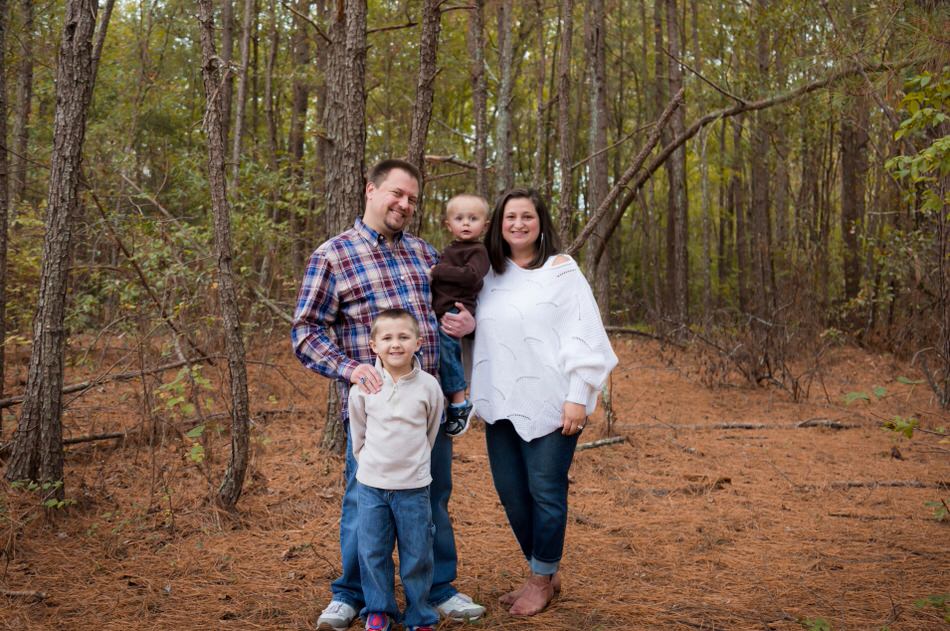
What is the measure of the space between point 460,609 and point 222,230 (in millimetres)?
2520

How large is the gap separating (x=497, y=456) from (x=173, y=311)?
12.1 ft

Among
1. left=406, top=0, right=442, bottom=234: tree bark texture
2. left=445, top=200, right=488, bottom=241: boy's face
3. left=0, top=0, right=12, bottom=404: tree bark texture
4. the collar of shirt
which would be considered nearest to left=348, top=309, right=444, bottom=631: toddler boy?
the collar of shirt

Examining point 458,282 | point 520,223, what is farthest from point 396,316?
point 520,223

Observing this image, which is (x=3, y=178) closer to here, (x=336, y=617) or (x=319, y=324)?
(x=319, y=324)

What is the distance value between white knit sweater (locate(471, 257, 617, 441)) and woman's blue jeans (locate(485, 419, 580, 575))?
0.31 feet

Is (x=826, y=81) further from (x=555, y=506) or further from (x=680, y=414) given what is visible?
(x=555, y=506)

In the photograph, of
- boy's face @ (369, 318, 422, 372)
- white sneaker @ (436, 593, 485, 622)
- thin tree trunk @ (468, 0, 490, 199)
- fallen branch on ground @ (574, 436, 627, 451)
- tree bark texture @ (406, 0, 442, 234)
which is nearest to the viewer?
boy's face @ (369, 318, 422, 372)

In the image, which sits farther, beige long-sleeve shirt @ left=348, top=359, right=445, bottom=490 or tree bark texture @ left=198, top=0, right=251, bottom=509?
tree bark texture @ left=198, top=0, right=251, bottom=509

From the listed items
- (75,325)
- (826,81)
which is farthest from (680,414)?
(75,325)

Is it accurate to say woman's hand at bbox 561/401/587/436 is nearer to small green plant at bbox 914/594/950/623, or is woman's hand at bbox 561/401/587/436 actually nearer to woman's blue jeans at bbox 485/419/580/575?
woman's blue jeans at bbox 485/419/580/575

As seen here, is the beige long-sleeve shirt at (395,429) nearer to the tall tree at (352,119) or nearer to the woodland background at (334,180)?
the woodland background at (334,180)

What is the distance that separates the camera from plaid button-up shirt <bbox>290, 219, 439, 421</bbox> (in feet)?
9.96

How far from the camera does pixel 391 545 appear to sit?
9.86 ft

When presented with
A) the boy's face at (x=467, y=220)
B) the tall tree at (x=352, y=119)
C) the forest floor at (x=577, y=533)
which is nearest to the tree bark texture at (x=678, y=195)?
the forest floor at (x=577, y=533)
